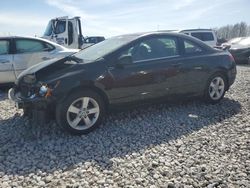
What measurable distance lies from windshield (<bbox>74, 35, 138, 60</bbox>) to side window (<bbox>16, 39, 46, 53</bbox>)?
9.06ft

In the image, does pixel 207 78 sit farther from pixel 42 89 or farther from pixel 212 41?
pixel 212 41

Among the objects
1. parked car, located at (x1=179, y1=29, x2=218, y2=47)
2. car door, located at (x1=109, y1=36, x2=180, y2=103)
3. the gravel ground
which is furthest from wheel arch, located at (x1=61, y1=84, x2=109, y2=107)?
parked car, located at (x1=179, y1=29, x2=218, y2=47)

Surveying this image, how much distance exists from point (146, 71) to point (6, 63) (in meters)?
4.13

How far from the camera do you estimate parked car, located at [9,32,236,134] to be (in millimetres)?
4484

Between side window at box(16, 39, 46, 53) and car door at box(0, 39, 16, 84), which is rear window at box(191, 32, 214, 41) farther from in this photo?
car door at box(0, 39, 16, 84)

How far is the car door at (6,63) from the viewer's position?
751cm

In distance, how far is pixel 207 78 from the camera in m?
6.03

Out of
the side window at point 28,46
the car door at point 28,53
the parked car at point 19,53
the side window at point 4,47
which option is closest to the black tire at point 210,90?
the parked car at point 19,53

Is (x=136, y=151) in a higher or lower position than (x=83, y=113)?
lower

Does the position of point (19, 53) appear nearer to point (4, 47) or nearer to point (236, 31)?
point (4, 47)

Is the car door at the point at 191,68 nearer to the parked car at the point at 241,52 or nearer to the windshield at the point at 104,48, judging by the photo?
the windshield at the point at 104,48

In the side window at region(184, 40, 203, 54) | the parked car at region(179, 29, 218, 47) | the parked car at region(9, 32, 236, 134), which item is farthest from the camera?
the parked car at region(179, 29, 218, 47)

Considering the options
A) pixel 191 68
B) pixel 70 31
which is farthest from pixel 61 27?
pixel 191 68

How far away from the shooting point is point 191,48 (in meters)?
5.90
